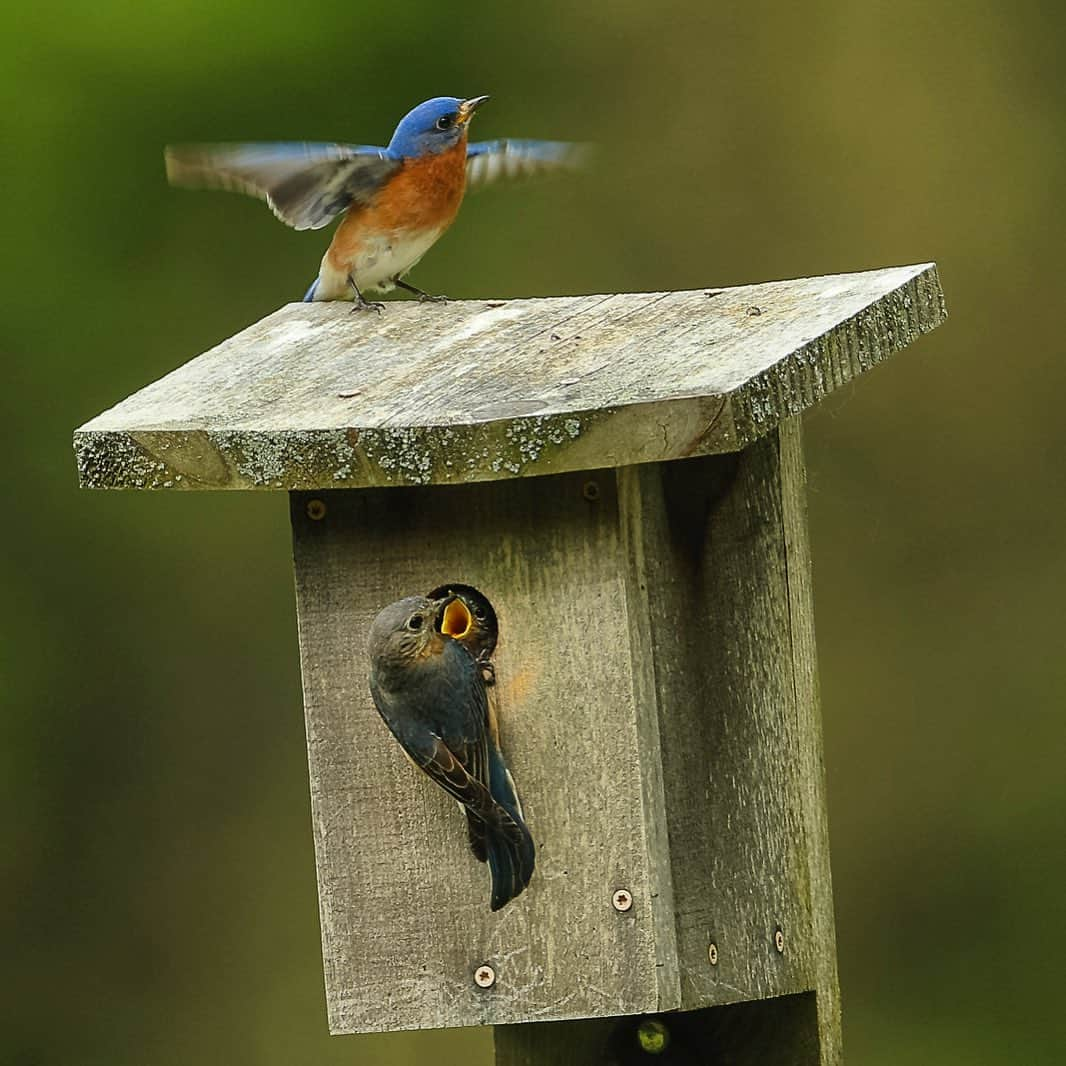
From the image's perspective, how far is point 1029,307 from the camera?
590cm

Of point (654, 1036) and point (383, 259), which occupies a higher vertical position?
point (383, 259)

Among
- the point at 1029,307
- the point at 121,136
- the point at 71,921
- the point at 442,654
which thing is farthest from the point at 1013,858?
the point at 442,654

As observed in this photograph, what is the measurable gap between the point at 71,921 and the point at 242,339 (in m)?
3.46

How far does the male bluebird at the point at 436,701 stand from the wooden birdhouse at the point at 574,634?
58 mm

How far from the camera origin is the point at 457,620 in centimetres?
251

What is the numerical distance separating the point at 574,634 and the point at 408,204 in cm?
119

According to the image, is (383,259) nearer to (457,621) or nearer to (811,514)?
(457,621)

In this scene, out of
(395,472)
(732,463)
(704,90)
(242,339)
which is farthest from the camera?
(704,90)

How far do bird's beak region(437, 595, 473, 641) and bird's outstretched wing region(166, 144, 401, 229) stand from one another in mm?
752

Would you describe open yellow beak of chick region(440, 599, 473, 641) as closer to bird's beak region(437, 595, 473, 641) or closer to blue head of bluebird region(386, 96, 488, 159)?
bird's beak region(437, 595, 473, 641)

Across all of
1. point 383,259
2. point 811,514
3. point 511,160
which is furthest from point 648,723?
point 811,514

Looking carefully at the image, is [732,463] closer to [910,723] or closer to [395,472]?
[395,472]

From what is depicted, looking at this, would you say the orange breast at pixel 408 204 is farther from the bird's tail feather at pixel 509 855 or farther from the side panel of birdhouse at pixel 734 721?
the bird's tail feather at pixel 509 855

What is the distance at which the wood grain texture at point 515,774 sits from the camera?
8.00ft
